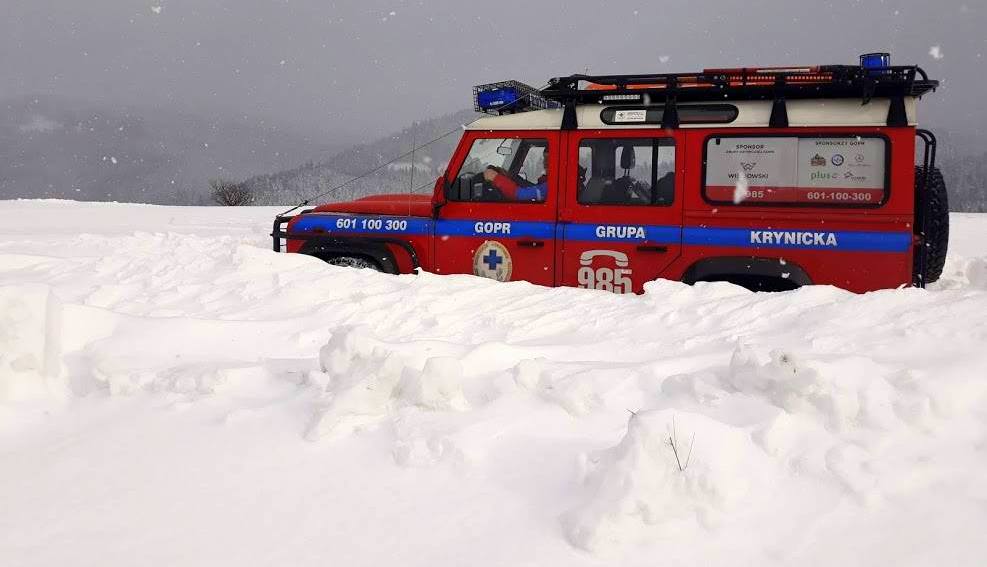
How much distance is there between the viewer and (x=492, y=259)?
22.7 ft

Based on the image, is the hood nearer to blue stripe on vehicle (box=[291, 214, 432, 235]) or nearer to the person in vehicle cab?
blue stripe on vehicle (box=[291, 214, 432, 235])

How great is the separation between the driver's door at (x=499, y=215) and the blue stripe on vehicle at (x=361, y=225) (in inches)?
9.9

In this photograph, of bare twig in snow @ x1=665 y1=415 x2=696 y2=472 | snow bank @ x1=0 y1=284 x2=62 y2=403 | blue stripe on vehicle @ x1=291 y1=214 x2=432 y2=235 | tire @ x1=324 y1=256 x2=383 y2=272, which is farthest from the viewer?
tire @ x1=324 y1=256 x2=383 y2=272

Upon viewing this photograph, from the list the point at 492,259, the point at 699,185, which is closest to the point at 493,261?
the point at 492,259

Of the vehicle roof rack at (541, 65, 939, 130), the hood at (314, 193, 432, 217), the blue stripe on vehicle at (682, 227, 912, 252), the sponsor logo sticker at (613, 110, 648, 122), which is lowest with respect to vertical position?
the blue stripe on vehicle at (682, 227, 912, 252)

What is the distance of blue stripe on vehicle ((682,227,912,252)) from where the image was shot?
598 centimetres

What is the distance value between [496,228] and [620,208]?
1.13m

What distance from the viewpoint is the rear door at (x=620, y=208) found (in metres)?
6.40

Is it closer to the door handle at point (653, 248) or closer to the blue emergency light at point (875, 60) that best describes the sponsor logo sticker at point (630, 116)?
the door handle at point (653, 248)

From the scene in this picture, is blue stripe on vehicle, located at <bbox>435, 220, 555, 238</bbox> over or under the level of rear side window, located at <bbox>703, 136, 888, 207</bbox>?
under

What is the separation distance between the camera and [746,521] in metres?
2.62

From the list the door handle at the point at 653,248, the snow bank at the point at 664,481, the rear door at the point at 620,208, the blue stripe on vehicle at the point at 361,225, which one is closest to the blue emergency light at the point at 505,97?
the rear door at the point at 620,208

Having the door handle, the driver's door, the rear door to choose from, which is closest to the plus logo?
the driver's door

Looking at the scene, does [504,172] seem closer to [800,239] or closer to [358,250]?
[358,250]
